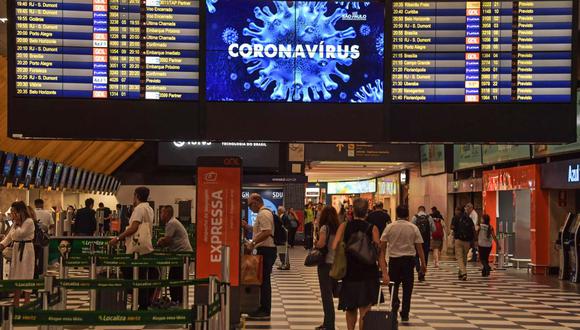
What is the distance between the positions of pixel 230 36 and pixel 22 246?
5353 millimetres

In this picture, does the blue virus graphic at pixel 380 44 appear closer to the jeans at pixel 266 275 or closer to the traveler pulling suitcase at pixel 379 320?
the traveler pulling suitcase at pixel 379 320

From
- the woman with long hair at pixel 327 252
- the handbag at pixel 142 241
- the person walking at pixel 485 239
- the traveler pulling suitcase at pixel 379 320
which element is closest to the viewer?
the traveler pulling suitcase at pixel 379 320

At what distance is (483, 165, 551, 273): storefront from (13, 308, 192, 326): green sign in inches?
711

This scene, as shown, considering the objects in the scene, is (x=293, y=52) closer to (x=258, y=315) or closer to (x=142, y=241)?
(x=142, y=241)

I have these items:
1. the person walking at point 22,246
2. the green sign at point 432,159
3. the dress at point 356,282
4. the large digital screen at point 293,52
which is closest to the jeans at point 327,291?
the dress at point 356,282

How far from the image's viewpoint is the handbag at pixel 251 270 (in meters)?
12.8

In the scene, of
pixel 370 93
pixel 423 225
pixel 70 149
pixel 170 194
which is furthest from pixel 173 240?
pixel 170 194

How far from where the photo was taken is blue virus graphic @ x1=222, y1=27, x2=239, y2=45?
10164mm

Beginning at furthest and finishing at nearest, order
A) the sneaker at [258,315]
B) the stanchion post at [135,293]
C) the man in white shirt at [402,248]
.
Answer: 1. the sneaker at [258,315]
2. the man in white shirt at [402,248]
3. the stanchion post at [135,293]

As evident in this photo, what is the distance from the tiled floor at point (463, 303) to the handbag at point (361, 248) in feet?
8.05

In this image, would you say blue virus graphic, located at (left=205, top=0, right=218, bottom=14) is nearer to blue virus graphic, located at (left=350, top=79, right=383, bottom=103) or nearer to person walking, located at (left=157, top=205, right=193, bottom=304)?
blue virus graphic, located at (left=350, top=79, right=383, bottom=103)

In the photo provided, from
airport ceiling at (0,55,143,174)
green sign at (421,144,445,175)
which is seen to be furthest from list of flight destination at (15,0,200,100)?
green sign at (421,144,445,175)

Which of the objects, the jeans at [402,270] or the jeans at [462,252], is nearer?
the jeans at [402,270]

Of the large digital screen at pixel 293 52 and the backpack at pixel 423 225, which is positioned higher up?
the large digital screen at pixel 293 52
